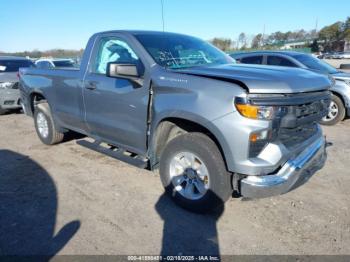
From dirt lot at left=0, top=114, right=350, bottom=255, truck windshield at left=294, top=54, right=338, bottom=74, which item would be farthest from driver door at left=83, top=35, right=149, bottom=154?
truck windshield at left=294, top=54, right=338, bottom=74

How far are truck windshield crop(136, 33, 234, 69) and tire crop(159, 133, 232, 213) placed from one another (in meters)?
1.00

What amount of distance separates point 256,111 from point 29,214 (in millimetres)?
2706

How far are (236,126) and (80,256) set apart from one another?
1830 mm

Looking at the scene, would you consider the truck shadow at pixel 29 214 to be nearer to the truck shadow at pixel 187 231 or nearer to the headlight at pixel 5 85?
the truck shadow at pixel 187 231

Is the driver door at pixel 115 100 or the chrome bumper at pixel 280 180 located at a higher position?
the driver door at pixel 115 100

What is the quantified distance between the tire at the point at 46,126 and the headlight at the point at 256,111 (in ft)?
13.1

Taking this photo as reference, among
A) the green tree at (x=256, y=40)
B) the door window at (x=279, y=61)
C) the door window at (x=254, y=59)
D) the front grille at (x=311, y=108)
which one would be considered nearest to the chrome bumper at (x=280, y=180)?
the front grille at (x=311, y=108)

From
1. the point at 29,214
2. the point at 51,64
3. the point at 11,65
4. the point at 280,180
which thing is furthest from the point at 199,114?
the point at 11,65

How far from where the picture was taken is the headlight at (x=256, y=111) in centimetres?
281

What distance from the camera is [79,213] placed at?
138 inches

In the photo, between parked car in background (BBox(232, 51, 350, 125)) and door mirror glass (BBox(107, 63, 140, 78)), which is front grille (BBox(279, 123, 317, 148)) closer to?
door mirror glass (BBox(107, 63, 140, 78))

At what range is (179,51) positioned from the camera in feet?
13.5

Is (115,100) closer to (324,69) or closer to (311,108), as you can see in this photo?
(311,108)

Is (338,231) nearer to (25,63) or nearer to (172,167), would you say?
(172,167)
